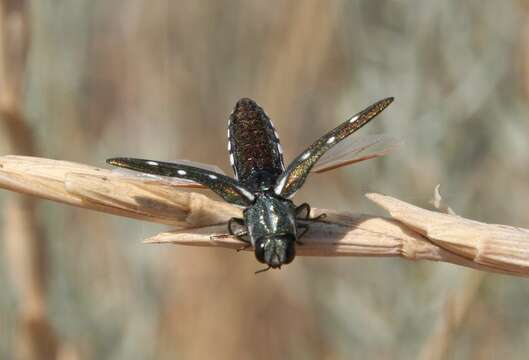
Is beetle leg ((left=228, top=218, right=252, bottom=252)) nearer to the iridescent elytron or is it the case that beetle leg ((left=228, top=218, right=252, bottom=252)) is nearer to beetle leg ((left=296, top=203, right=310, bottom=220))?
the iridescent elytron

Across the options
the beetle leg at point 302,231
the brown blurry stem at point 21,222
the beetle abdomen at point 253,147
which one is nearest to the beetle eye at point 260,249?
the beetle leg at point 302,231

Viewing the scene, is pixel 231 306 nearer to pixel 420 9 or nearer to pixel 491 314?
pixel 491 314

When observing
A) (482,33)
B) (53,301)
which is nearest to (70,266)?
(53,301)

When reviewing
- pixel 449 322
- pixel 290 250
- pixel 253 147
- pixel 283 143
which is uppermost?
pixel 283 143

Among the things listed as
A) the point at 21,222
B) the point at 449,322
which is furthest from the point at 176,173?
the point at 449,322

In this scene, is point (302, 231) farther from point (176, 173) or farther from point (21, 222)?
point (21, 222)

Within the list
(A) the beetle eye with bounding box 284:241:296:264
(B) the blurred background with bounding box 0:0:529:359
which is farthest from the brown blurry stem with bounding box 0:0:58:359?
(A) the beetle eye with bounding box 284:241:296:264
